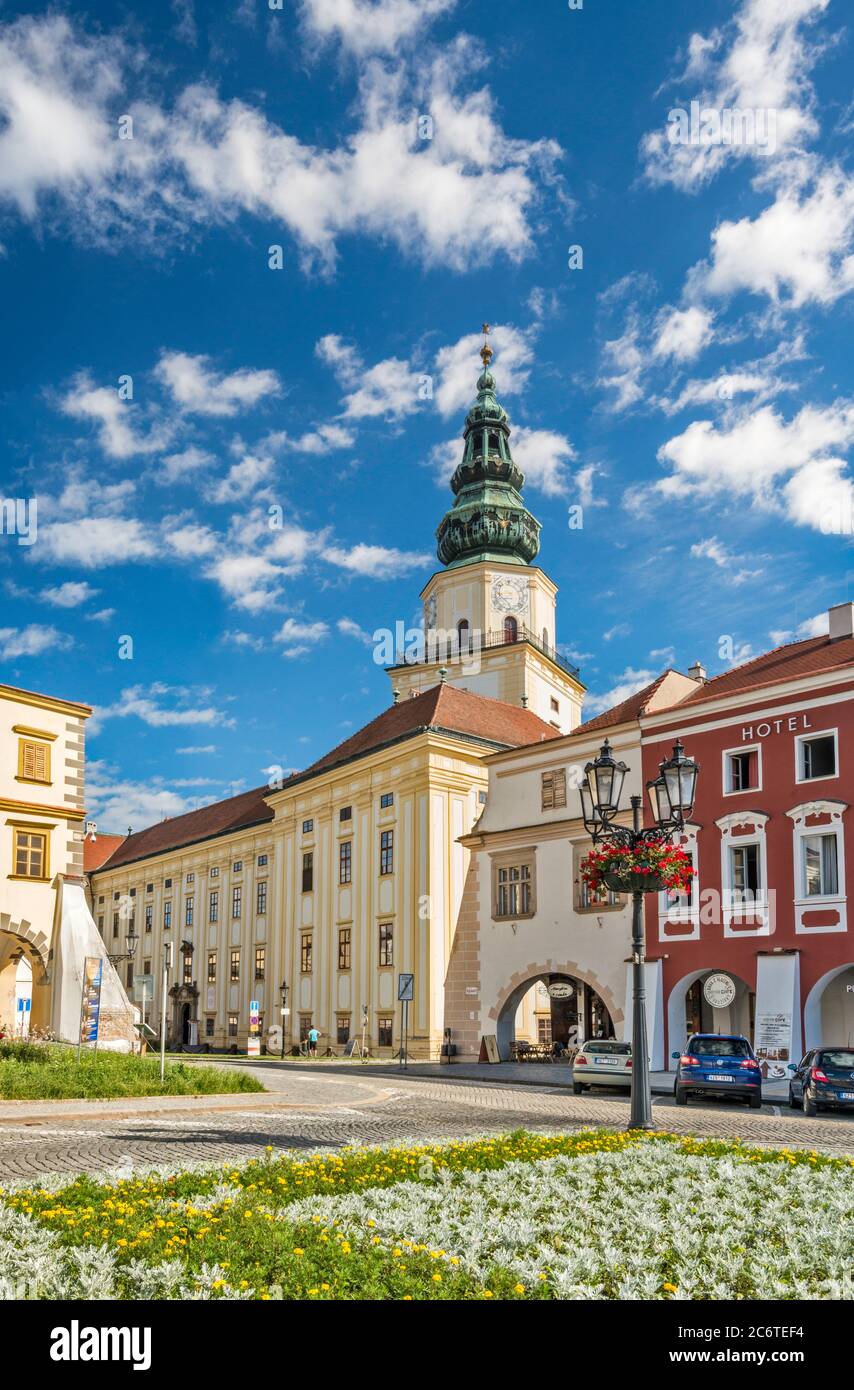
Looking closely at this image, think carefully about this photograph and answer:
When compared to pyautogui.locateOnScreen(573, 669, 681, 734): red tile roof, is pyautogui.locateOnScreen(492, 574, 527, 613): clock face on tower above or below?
above

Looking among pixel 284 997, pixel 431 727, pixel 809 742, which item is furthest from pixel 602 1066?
pixel 284 997

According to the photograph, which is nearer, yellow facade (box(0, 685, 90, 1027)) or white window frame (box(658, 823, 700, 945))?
yellow facade (box(0, 685, 90, 1027))

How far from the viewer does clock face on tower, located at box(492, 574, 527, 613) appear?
65.8 meters

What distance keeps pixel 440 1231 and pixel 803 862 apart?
88.5 ft

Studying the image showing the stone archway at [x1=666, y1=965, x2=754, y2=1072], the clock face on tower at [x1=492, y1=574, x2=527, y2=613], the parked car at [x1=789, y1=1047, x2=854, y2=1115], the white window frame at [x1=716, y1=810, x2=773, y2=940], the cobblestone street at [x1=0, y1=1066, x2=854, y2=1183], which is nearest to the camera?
the cobblestone street at [x1=0, y1=1066, x2=854, y2=1183]

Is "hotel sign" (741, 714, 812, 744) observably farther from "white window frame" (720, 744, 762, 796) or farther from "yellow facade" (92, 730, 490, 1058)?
"yellow facade" (92, 730, 490, 1058)

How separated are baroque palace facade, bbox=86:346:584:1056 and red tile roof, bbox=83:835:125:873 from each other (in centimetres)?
876

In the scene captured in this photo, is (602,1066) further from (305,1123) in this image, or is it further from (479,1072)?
(305,1123)

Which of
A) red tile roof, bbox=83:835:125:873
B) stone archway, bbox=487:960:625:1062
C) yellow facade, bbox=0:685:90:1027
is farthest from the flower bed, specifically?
red tile roof, bbox=83:835:125:873

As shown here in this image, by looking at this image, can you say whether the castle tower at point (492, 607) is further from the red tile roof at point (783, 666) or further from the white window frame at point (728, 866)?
the white window frame at point (728, 866)

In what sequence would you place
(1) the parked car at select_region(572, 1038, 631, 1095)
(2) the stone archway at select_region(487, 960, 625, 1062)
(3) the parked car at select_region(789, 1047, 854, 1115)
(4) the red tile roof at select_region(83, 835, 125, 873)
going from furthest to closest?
1. (4) the red tile roof at select_region(83, 835, 125, 873)
2. (2) the stone archway at select_region(487, 960, 625, 1062)
3. (1) the parked car at select_region(572, 1038, 631, 1095)
4. (3) the parked car at select_region(789, 1047, 854, 1115)

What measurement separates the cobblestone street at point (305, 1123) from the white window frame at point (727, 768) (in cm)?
1081

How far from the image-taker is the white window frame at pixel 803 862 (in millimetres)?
31297

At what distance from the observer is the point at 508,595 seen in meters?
66.1
